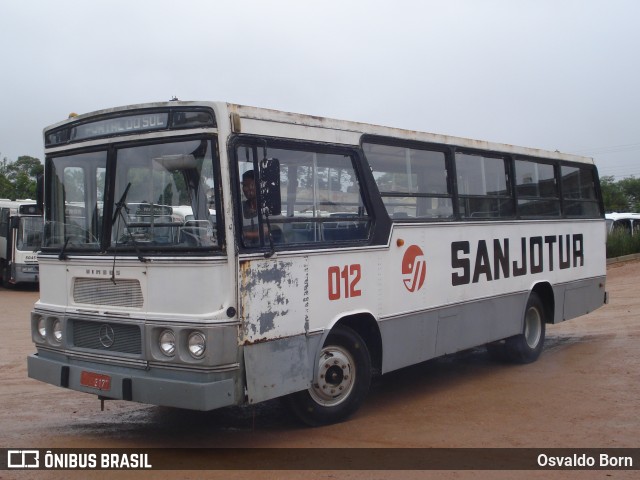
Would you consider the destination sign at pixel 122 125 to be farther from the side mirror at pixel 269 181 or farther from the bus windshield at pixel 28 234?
the bus windshield at pixel 28 234

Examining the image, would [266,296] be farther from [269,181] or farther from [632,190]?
[632,190]

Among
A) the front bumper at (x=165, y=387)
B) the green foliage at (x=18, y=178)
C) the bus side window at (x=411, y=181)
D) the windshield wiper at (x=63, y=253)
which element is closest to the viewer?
the front bumper at (x=165, y=387)

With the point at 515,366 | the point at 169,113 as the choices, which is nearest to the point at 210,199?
the point at 169,113

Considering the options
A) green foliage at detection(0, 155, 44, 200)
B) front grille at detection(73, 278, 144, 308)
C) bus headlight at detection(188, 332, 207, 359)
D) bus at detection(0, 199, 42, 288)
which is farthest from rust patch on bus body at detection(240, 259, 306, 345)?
green foliage at detection(0, 155, 44, 200)

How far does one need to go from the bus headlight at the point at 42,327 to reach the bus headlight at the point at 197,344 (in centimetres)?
200

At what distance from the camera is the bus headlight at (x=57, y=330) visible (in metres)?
7.01

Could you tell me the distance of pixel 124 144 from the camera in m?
6.59

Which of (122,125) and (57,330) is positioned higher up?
(122,125)

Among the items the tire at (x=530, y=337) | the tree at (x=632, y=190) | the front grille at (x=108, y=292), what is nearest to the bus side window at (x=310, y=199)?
the front grille at (x=108, y=292)

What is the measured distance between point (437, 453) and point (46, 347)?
12.9 feet

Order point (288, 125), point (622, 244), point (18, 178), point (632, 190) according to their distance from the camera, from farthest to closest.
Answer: point (632, 190)
point (18, 178)
point (622, 244)
point (288, 125)

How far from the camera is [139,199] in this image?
21.4 feet

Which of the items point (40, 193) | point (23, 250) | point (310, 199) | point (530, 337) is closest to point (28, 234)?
point (23, 250)

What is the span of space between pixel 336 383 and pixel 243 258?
6.10 ft
